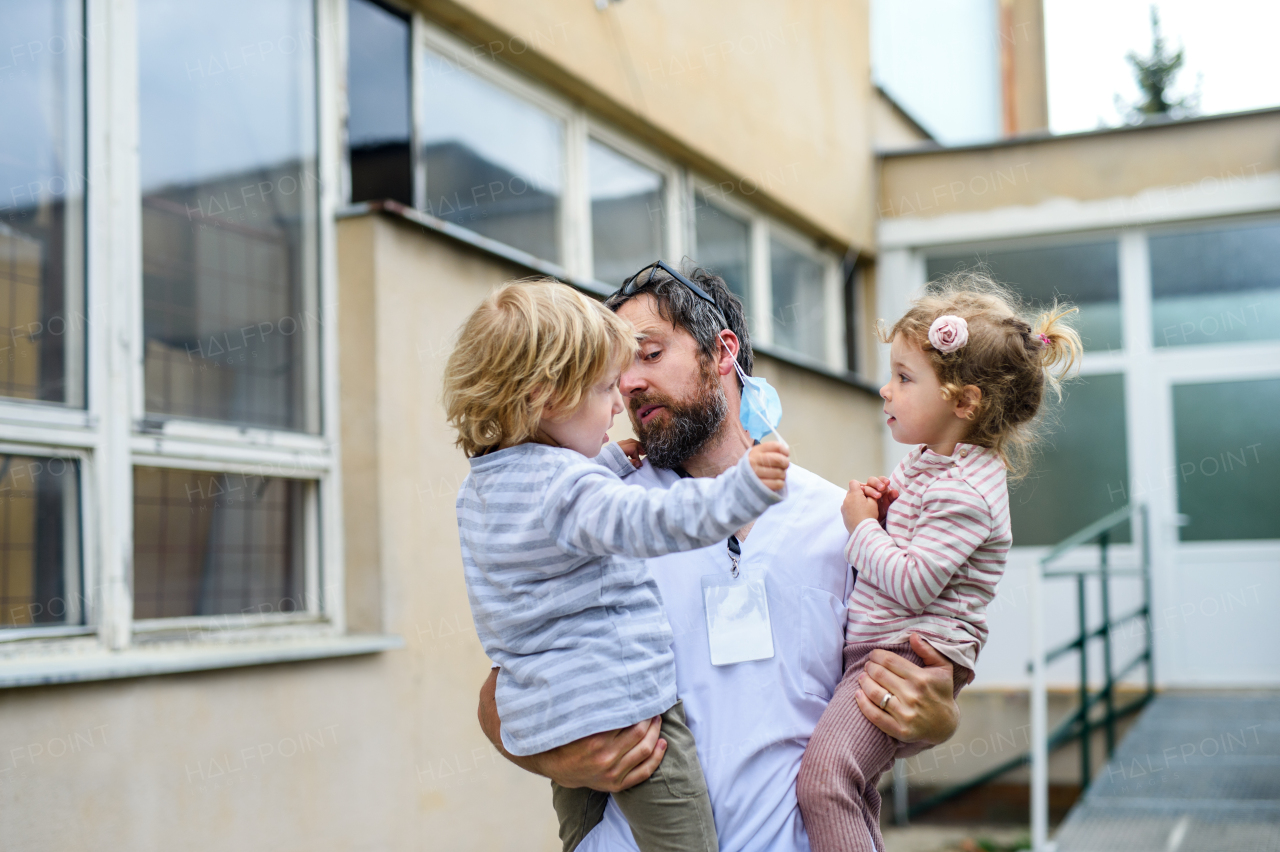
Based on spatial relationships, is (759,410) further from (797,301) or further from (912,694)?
(797,301)

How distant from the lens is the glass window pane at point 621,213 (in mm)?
5191

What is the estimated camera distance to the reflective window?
118 inches

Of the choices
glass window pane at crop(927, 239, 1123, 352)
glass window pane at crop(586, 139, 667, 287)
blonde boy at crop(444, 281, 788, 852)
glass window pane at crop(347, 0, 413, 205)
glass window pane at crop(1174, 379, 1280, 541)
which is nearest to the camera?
blonde boy at crop(444, 281, 788, 852)

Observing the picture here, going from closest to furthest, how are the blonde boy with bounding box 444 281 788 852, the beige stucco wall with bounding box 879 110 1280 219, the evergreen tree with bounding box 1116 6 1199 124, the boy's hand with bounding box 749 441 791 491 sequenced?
the boy's hand with bounding box 749 441 791 491
the blonde boy with bounding box 444 281 788 852
the beige stucco wall with bounding box 879 110 1280 219
the evergreen tree with bounding box 1116 6 1199 124

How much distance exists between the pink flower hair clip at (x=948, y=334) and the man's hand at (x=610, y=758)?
0.65 metres

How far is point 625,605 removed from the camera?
1.55 meters

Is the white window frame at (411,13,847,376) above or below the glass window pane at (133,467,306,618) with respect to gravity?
above

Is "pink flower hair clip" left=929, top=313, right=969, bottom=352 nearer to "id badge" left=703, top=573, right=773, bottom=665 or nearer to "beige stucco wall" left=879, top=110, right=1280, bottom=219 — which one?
"id badge" left=703, top=573, right=773, bottom=665

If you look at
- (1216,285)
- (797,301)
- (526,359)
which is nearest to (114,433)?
(526,359)

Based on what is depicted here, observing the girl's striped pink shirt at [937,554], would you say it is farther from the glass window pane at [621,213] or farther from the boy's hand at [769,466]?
the glass window pane at [621,213]

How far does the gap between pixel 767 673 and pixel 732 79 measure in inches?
191

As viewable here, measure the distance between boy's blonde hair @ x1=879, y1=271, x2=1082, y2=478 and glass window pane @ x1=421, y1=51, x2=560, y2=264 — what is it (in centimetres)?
256

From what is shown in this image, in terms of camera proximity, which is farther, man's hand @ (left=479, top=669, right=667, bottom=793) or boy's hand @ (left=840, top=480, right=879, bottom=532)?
boy's hand @ (left=840, top=480, right=879, bottom=532)

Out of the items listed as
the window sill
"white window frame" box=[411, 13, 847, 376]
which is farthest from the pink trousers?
"white window frame" box=[411, 13, 847, 376]
